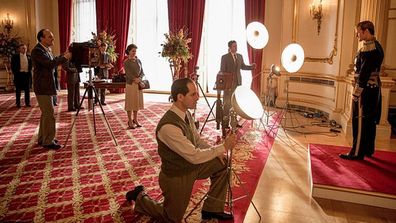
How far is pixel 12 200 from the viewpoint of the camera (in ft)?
10.3

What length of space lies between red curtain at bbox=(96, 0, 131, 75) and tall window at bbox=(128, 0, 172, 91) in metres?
0.33

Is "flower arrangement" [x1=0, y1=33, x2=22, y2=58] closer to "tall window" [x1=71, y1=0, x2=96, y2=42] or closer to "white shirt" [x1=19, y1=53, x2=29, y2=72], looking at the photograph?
"tall window" [x1=71, y1=0, x2=96, y2=42]

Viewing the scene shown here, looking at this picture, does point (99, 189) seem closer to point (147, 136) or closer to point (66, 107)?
point (147, 136)

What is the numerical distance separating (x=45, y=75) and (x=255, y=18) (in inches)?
235

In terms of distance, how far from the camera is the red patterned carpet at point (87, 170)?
2.96 meters

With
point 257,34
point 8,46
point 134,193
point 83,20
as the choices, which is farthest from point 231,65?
point 8,46

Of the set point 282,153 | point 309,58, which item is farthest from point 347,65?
point 282,153

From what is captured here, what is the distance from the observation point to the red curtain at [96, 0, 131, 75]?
10625 mm

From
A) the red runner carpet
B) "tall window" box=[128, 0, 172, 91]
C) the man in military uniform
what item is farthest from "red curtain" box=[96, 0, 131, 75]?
the man in military uniform

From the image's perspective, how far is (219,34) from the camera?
10.0m

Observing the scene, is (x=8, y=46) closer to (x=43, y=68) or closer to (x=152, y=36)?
(x=152, y=36)

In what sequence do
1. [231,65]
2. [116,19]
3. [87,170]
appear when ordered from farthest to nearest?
[116,19] → [231,65] → [87,170]

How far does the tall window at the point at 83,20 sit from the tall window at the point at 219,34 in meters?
3.79

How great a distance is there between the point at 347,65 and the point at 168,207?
5232 mm
